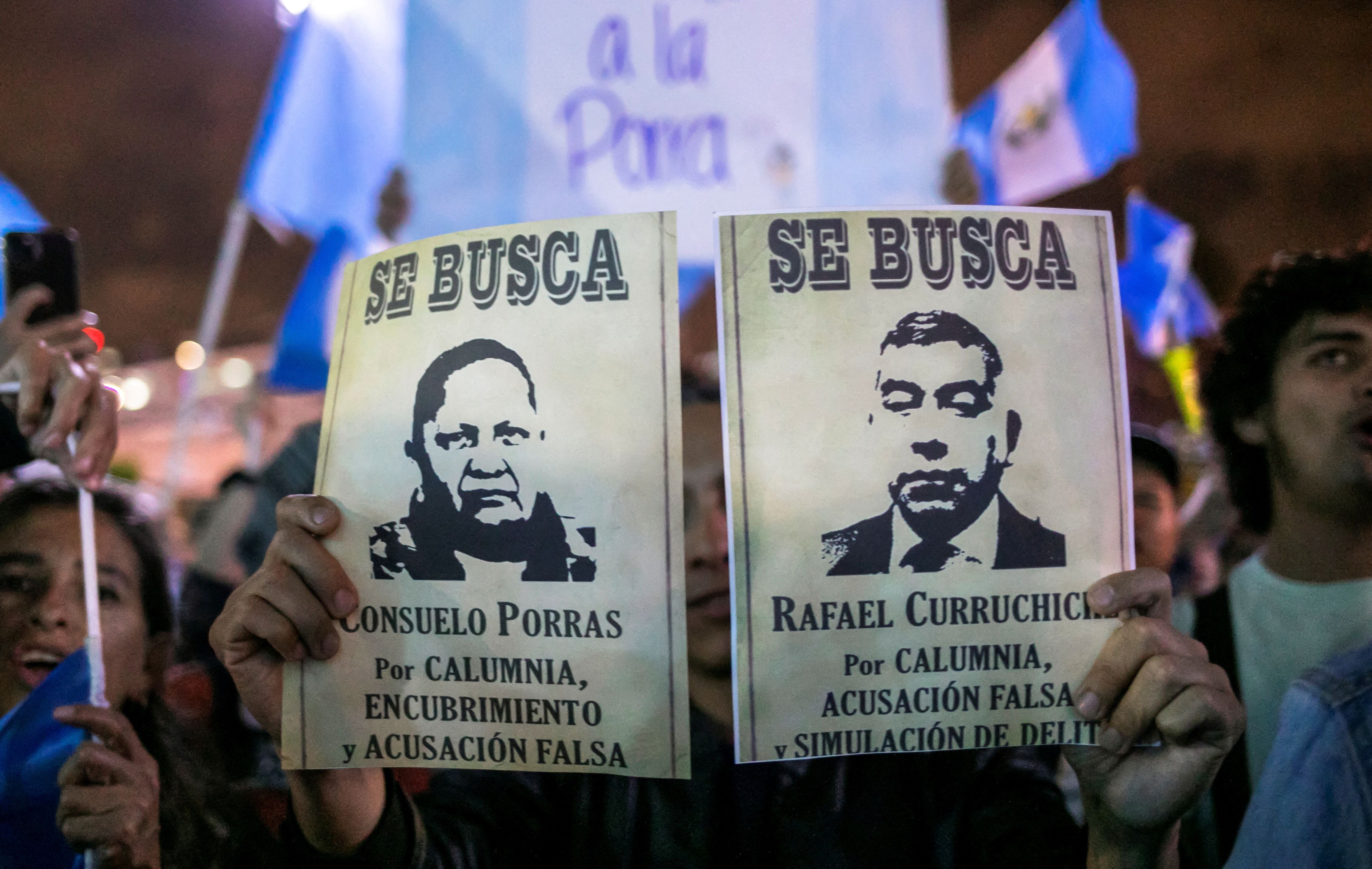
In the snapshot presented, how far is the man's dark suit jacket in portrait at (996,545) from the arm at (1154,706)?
5cm

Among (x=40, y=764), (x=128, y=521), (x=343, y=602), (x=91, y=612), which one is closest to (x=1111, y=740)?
(x=343, y=602)

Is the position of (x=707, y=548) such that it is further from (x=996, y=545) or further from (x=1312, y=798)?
(x=1312, y=798)

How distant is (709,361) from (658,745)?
1.25 metres

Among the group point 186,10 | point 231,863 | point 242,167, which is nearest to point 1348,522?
point 231,863

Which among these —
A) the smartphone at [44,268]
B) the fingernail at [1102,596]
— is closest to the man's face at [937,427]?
the fingernail at [1102,596]

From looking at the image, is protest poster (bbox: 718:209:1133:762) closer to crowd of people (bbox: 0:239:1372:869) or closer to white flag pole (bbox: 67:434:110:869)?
crowd of people (bbox: 0:239:1372:869)

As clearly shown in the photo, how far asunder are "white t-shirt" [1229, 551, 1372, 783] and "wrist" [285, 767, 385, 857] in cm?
131

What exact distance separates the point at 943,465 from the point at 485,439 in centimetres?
42

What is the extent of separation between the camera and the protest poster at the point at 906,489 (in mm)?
754

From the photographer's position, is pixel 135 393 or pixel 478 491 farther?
pixel 135 393

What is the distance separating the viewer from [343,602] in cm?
78

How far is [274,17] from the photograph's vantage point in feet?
7.53

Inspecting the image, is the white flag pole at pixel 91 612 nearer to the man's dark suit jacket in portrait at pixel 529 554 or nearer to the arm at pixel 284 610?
the arm at pixel 284 610

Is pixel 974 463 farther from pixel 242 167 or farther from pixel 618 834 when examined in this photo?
pixel 242 167
